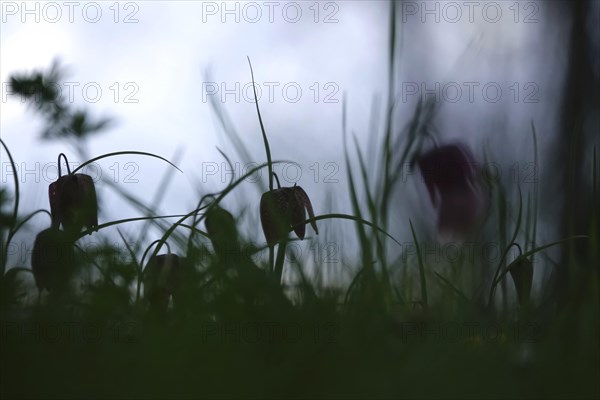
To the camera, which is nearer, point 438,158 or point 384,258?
point 384,258

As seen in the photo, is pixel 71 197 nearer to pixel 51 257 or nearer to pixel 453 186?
pixel 51 257

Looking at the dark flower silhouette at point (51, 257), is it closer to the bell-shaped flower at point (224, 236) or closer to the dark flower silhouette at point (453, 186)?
the bell-shaped flower at point (224, 236)

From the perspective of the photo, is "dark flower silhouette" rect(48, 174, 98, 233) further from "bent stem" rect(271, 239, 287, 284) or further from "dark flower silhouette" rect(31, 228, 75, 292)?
"bent stem" rect(271, 239, 287, 284)

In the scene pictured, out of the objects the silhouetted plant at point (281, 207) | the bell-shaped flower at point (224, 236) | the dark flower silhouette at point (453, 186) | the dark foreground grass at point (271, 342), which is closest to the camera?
the dark foreground grass at point (271, 342)

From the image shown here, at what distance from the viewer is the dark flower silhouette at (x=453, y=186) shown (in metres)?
1.62

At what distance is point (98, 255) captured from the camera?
3.79ft

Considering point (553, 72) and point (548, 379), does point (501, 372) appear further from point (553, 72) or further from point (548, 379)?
point (553, 72)

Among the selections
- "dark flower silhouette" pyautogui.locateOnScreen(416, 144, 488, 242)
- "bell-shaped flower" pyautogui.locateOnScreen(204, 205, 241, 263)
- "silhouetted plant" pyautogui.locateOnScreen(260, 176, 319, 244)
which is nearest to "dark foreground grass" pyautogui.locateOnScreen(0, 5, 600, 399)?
"bell-shaped flower" pyautogui.locateOnScreen(204, 205, 241, 263)

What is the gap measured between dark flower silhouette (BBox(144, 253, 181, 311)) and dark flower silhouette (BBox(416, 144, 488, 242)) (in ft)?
2.19

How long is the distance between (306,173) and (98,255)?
3.53 feet

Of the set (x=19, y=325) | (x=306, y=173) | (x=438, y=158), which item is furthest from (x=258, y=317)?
(x=306, y=173)

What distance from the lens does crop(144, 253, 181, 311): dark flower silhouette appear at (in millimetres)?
959

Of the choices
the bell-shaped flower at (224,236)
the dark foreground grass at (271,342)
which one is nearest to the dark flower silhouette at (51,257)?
the dark foreground grass at (271,342)

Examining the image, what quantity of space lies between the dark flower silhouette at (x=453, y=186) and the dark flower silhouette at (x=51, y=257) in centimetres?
80
